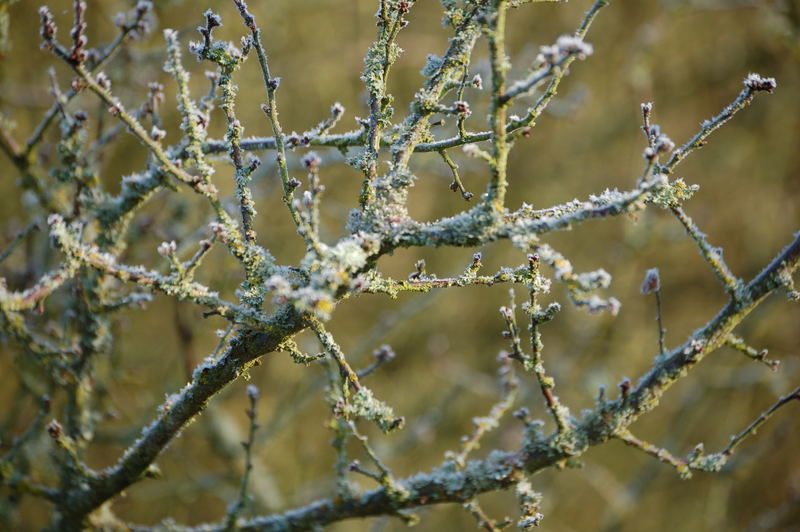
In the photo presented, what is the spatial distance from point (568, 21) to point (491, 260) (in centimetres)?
313

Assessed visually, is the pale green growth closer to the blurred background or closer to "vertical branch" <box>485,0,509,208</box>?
"vertical branch" <box>485,0,509,208</box>

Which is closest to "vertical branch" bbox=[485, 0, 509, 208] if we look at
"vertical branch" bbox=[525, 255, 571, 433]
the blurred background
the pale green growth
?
"vertical branch" bbox=[525, 255, 571, 433]

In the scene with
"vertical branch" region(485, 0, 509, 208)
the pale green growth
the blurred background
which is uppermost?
the blurred background

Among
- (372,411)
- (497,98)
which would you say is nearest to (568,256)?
(372,411)

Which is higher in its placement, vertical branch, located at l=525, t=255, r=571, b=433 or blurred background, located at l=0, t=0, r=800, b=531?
blurred background, located at l=0, t=0, r=800, b=531

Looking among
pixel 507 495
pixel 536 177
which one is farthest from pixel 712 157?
pixel 507 495

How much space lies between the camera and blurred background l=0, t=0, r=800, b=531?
4906 mm

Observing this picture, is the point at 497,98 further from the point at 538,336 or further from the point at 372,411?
the point at 372,411

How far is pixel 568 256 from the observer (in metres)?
7.17

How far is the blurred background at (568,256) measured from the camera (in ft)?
16.1

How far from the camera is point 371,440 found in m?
6.22

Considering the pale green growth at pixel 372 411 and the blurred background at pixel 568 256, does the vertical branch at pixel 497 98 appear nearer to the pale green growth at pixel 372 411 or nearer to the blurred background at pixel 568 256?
the pale green growth at pixel 372 411

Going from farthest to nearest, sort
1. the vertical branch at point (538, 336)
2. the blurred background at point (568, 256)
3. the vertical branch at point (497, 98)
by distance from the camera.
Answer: the blurred background at point (568, 256) < the vertical branch at point (538, 336) < the vertical branch at point (497, 98)

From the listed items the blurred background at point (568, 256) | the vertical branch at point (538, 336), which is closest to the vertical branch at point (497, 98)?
the vertical branch at point (538, 336)
